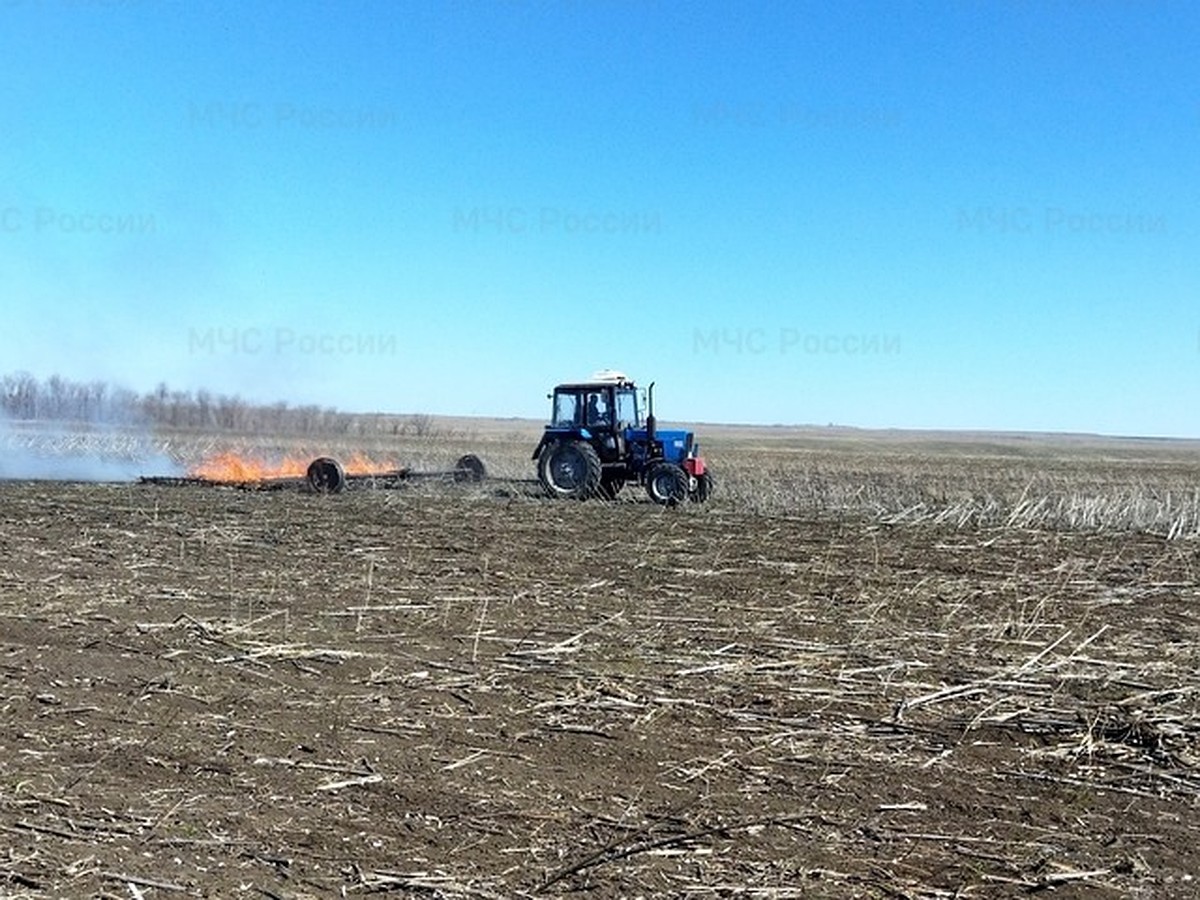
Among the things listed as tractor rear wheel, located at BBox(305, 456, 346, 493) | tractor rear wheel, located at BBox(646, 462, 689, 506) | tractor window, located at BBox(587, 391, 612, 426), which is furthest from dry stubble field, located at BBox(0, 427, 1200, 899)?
tractor rear wheel, located at BBox(305, 456, 346, 493)

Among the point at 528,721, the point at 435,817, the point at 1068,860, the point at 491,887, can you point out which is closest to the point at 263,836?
the point at 435,817

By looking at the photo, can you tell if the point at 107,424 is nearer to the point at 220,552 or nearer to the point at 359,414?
the point at 359,414

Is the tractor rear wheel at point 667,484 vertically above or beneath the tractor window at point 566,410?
beneath

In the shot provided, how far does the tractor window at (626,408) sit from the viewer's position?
19781mm

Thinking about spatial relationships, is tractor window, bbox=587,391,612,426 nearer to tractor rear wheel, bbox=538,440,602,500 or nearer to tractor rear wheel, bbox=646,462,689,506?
tractor rear wheel, bbox=538,440,602,500

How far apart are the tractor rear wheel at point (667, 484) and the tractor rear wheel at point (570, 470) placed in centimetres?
102

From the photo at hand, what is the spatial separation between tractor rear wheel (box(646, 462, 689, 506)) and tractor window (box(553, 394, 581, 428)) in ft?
6.11

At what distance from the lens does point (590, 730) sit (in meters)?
5.62

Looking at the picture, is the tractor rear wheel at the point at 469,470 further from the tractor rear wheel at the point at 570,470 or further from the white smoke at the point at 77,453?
the white smoke at the point at 77,453

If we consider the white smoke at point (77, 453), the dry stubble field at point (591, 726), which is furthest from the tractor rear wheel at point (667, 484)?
the white smoke at point (77, 453)

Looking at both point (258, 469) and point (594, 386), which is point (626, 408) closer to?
point (594, 386)

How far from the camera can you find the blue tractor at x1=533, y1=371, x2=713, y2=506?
19547mm

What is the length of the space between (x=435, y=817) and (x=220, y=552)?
8398mm

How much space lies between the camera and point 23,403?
35.3 meters
